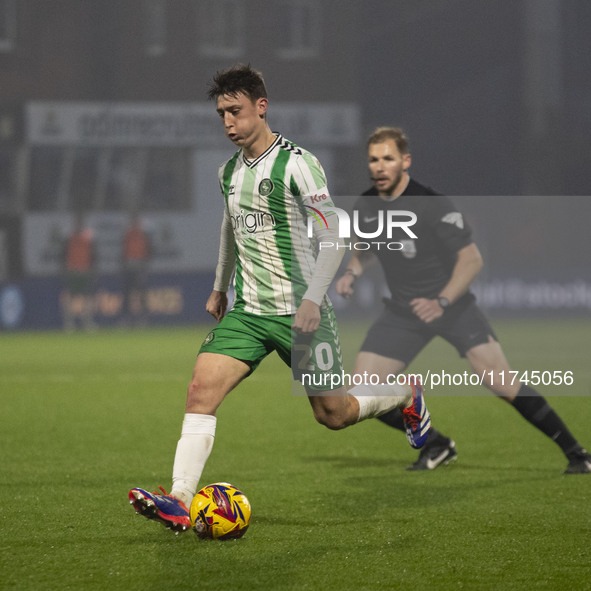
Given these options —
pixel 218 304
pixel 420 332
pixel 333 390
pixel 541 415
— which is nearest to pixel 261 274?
pixel 218 304

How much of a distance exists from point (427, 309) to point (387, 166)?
85cm

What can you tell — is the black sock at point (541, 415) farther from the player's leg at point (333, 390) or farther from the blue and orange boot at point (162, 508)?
the blue and orange boot at point (162, 508)

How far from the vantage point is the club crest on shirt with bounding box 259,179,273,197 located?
196 inches

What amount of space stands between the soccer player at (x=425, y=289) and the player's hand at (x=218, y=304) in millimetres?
913

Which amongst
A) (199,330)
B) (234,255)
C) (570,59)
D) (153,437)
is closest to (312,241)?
(234,255)

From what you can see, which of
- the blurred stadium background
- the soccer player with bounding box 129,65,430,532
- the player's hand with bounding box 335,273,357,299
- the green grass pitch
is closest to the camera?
the green grass pitch

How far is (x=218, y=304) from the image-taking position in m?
5.49

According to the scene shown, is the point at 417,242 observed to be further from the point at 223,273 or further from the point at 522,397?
the point at 223,273

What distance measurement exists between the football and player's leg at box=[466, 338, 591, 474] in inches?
86.3

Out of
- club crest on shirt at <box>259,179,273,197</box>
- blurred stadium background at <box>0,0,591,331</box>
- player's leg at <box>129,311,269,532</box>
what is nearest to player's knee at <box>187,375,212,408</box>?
player's leg at <box>129,311,269,532</box>

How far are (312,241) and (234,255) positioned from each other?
0.44 meters

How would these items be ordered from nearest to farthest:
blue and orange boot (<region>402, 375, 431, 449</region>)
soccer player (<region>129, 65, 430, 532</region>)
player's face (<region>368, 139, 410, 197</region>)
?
soccer player (<region>129, 65, 430, 532</region>) < blue and orange boot (<region>402, 375, 431, 449</region>) < player's face (<region>368, 139, 410, 197</region>)

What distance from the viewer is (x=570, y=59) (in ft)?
107

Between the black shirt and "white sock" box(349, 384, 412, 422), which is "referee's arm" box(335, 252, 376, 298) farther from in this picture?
"white sock" box(349, 384, 412, 422)
